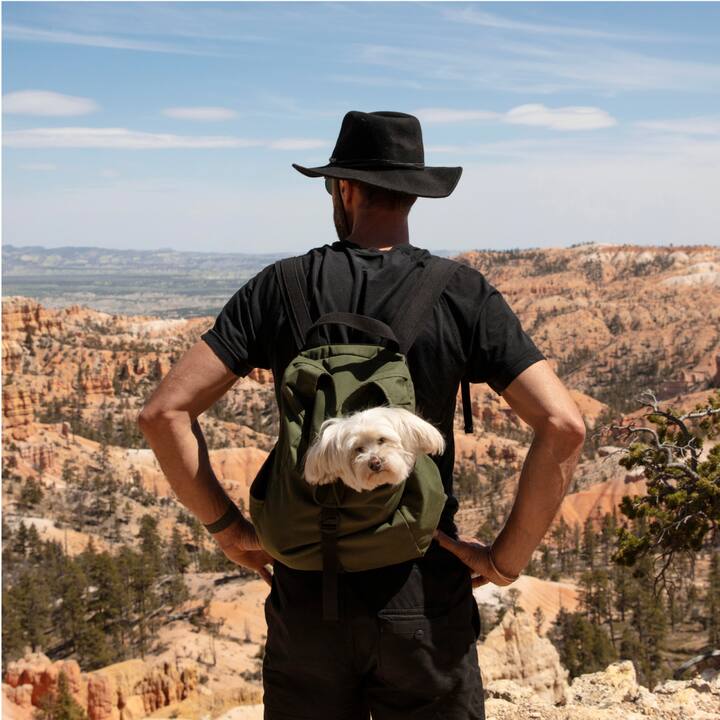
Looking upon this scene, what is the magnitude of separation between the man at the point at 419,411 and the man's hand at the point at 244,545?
0.14 meters

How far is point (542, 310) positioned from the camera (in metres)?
134

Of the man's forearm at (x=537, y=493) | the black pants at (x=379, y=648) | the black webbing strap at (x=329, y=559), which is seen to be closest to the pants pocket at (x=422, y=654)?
the black pants at (x=379, y=648)

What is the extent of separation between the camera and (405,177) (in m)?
2.47

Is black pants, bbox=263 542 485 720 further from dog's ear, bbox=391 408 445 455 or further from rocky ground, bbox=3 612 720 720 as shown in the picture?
rocky ground, bbox=3 612 720 720

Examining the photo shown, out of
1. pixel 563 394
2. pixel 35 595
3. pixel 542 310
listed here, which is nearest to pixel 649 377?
pixel 542 310

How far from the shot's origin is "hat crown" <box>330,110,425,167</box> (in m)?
2.48

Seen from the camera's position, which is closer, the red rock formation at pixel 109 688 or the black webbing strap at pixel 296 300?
the black webbing strap at pixel 296 300

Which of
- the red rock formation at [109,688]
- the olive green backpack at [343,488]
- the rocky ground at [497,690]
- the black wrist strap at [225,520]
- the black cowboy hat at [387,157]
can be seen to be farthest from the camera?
the red rock formation at [109,688]

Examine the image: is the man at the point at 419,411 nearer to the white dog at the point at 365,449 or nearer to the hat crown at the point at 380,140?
the hat crown at the point at 380,140

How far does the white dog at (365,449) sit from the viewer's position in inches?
80.2

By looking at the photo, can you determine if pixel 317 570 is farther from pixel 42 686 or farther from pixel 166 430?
pixel 42 686

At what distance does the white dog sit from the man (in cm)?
26

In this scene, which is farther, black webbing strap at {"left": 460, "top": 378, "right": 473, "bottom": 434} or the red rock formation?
the red rock formation

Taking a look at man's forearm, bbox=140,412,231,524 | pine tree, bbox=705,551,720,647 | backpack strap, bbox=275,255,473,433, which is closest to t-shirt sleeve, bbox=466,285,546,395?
backpack strap, bbox=275,255,473,433
